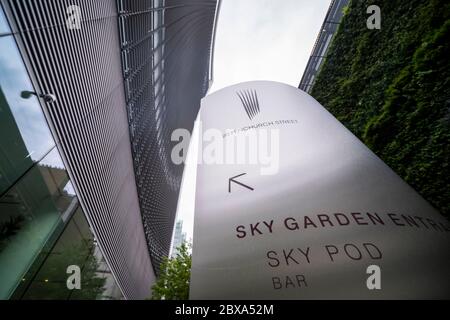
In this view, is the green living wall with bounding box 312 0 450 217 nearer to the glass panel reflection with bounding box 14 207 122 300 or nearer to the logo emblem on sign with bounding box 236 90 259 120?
the logo emblem on sign with bounding box 236 90 259 120

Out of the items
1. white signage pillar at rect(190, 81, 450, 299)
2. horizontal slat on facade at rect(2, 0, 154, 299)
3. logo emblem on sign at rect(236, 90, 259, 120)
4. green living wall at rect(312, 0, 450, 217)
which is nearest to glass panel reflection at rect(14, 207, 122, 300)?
horizontal slat on facade at rect(2, 0, 154, 299)

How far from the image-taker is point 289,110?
203 inches

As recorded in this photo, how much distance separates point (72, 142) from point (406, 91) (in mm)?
10943

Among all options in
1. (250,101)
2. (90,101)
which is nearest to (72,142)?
(90,101)

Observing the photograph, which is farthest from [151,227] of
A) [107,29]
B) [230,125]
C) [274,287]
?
[274,287]

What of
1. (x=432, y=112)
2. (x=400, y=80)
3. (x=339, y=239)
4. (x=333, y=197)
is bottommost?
(x=339, y=239)

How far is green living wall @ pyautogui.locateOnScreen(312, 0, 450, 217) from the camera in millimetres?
6910

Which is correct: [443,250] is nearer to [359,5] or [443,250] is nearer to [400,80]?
[400,80]

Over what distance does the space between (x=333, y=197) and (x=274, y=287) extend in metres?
1.41

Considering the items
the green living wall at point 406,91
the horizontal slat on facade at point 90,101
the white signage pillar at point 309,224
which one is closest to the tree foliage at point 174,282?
the horizontal slat on facade at point 90,101

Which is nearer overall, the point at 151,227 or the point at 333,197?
the point at 333,197

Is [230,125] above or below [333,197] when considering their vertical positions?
above

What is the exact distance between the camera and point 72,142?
28.5 feet

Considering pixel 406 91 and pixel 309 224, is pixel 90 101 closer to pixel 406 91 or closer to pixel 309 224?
pixel 309 224
